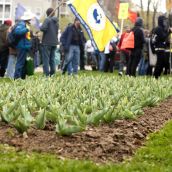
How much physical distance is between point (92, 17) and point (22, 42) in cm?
195

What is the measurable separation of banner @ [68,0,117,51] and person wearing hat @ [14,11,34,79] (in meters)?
1.24

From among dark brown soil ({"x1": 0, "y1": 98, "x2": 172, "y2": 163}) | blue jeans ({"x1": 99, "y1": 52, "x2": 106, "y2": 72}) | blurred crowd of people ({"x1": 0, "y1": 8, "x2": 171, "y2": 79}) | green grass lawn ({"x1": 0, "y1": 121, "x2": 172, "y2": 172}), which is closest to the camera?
green grass lawn ({"x1": 0, "y1": 121, "x2": 172, "y2": 172})

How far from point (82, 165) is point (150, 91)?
5.69 metres

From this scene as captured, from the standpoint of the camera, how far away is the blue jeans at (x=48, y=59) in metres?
16.1

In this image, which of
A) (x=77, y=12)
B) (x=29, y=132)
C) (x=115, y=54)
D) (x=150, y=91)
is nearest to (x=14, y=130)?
(x=29, y=132)

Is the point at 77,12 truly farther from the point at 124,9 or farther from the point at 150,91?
the point at 124,9

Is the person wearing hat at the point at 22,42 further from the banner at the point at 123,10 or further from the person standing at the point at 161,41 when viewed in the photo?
the banner at the point at 123,10

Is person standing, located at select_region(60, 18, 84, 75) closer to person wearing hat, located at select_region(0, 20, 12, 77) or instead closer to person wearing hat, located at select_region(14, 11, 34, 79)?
person wearing hat, located at select_region(0, 20, 12, 77)

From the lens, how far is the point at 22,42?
15.1 meters

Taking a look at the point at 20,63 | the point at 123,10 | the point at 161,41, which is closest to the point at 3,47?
the point at 20,63

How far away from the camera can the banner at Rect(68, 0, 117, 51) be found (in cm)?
1458

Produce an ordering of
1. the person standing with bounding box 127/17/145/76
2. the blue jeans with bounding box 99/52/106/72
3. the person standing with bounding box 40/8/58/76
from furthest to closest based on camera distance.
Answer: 1. the blue jeans with bounding box 99/52/106/72
2. the person standing with bounding box 127/17/145/76
3. the person standing with bounding box 40/8/58/76

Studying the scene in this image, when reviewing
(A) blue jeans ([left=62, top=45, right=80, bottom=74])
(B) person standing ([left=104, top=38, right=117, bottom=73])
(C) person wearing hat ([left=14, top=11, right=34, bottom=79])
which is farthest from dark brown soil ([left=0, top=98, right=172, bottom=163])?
(B) person standing ([left=104, top=38, right=117, bottom=73])

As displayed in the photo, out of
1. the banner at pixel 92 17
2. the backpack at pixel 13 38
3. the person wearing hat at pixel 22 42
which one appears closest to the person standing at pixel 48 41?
the person wearing hat at pixel 22 42
